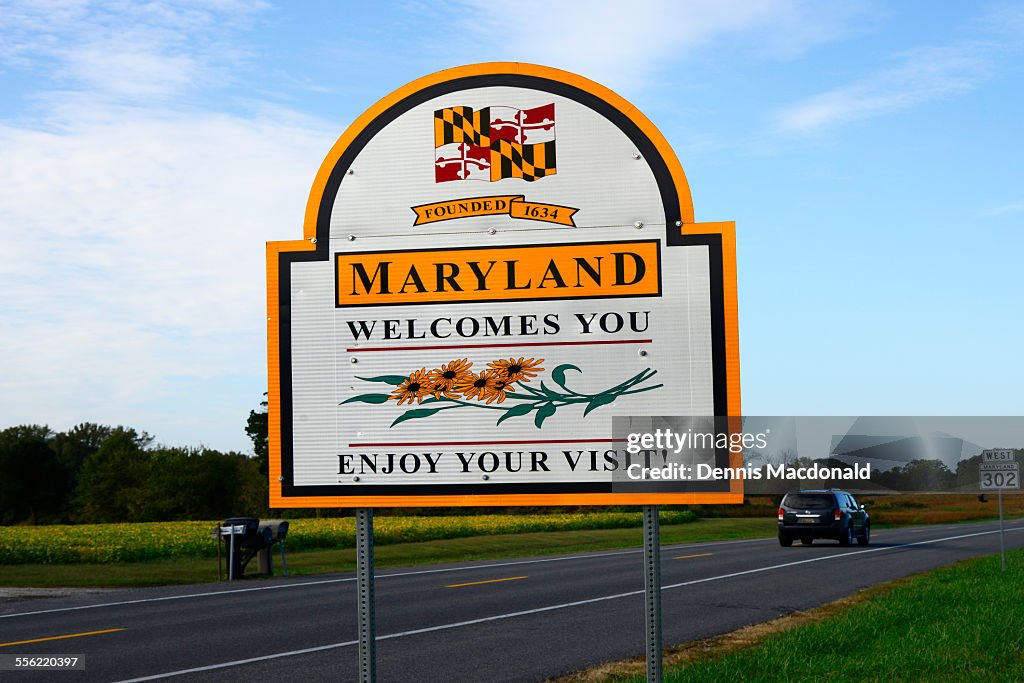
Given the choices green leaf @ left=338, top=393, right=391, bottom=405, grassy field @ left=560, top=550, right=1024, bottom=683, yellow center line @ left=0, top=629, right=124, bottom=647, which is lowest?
yellow center line @ left=0, top=629, right=124, bottom=647

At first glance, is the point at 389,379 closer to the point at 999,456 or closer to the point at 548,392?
the point at 548,392

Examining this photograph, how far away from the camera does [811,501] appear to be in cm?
2845

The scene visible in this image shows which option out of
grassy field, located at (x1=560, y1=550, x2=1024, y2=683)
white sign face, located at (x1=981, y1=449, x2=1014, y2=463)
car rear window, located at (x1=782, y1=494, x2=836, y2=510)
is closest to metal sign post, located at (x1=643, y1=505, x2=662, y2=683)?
grassy field, located at (x1=560, y1=550, x2=1024, y2=683)

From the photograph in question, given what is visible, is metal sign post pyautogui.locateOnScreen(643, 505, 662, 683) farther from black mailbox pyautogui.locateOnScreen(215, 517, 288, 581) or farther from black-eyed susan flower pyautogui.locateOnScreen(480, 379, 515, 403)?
black mailbox pyautogui.locateOnScreen(215, 517, 288, 581)

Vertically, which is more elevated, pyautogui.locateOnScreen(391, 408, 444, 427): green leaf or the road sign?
pyautogui.locateOnScreen(391, 408, 444, 427): green leaf

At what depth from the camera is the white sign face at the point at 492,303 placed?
456 cm

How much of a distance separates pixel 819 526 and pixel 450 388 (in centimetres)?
2588

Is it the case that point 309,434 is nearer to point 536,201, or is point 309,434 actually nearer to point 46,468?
point 536,201

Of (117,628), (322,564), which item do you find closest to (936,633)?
(117,628)

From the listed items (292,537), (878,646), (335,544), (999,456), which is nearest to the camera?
(878,646)

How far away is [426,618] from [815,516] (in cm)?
1748

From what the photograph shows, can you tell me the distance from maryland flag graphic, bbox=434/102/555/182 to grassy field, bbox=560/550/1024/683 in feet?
17.3

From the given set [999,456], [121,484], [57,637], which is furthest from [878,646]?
[121,484]

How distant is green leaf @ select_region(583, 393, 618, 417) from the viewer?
15.0 ft
